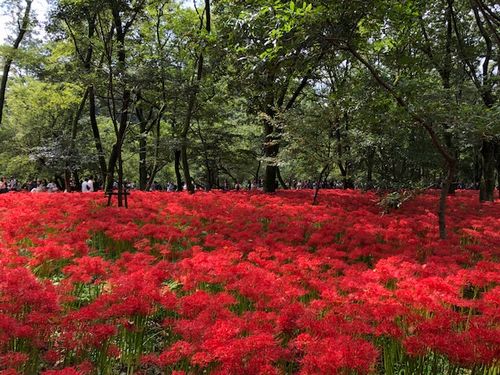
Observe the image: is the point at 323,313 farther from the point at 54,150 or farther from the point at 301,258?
the point at 54,150

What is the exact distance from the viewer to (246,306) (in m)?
4.80

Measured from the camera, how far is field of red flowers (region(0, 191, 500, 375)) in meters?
3.22

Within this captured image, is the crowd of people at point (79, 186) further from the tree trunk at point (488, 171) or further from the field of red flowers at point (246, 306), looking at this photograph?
the field of red flowers at point (246, 306)

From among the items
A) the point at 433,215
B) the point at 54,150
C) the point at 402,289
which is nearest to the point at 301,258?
the point at 402,289

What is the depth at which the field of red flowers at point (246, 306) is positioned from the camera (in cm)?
322

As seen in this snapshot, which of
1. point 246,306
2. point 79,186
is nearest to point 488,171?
point 246,306

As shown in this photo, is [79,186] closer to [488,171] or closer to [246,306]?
[488,171]

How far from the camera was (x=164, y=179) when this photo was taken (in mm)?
44531

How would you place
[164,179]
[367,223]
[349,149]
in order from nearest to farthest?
[367,223]
[349,149]
[164,179]

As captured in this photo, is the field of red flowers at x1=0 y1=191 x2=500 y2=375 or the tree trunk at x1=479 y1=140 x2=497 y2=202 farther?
the tree trunk at x1=479 y1=140 x2=497 y2=202

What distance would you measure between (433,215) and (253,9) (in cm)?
717

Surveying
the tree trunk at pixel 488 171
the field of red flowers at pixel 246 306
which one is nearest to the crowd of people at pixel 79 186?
the tree trunk at pixel 488 171

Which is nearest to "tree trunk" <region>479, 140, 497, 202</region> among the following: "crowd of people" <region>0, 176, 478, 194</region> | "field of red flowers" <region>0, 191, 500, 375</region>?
"crowd of people" <region>0, 176, 478, 194</region>

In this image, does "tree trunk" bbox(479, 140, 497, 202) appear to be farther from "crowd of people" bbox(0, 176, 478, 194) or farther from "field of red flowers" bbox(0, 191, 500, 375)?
"field of red flowers" bbox(0, 191, 500, 375)
